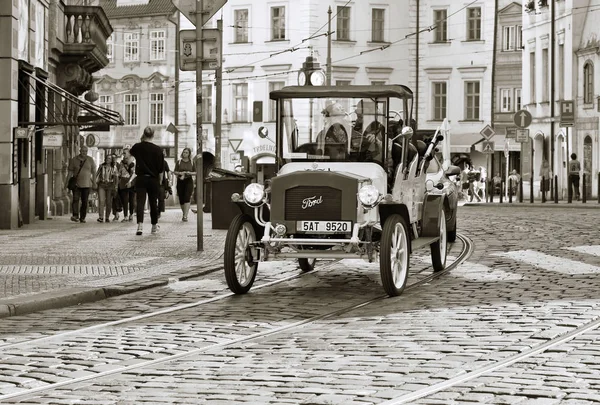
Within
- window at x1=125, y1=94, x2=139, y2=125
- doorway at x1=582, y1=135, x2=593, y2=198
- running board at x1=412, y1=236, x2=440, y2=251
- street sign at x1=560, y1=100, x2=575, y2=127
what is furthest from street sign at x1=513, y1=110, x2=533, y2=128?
window at x1=125, y1=94, x2=139, y2=125

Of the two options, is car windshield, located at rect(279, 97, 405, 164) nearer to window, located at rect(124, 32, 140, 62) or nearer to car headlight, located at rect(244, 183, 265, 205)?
car headlight, located at rect(244, 183, 265, 205)

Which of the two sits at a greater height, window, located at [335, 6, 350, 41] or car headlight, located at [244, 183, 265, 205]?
window, located at [335, 6, 350, 41]

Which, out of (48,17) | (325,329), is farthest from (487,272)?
(48,17)

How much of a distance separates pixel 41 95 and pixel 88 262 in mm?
14446

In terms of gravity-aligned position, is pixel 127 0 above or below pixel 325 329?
above

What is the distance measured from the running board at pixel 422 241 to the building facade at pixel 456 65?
59.5 metres

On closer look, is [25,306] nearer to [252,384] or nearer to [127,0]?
[252,384]

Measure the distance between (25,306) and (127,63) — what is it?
75.9m

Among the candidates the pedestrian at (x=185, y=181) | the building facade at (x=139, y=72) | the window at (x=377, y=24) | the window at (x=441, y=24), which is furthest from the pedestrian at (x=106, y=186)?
the building facade at (x=139, y=72)

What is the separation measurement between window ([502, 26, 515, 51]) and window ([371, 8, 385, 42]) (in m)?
7.50

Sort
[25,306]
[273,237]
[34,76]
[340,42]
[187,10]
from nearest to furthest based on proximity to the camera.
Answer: [25,306] < [273,237] < [187,10] < [34,76] < [340,42]

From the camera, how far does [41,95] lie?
31500 mm

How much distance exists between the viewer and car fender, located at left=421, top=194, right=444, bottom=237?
16.3 meters

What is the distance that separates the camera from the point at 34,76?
29.3 meters
